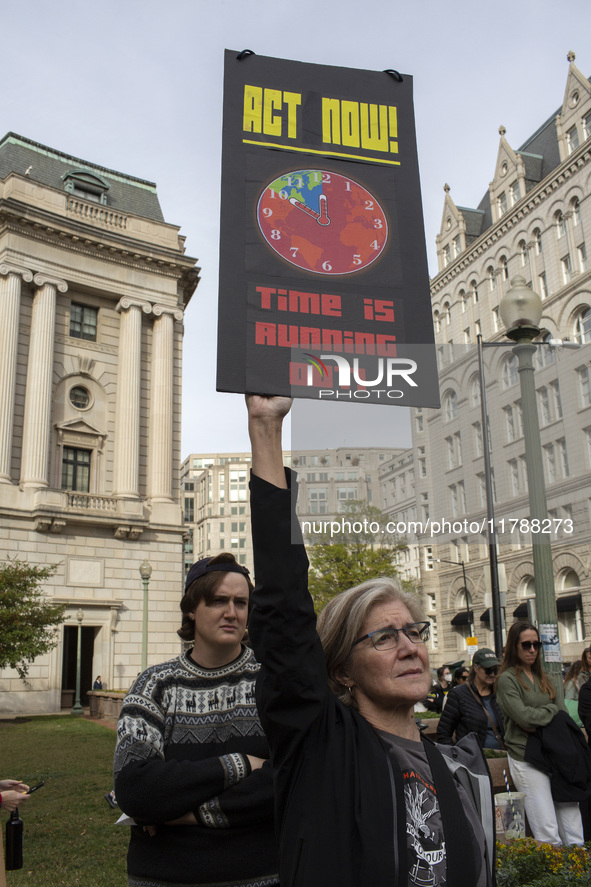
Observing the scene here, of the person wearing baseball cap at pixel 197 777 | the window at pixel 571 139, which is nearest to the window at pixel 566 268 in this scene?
the window at pixel 571 139

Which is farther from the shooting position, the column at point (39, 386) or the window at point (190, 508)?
the window at point (190, 508)

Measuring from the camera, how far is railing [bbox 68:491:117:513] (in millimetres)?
32969

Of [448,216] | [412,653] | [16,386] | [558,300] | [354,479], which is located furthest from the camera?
[448,216]

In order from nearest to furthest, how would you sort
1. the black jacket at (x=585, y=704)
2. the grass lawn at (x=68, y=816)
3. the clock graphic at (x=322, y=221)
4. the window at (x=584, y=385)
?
1. the clock graphic at (x=322, y=221)
2. the window at (x=584, y=385)
3. the grass lawn at (x=68, y=816)
4. the black jacket at (x=585, y=704)

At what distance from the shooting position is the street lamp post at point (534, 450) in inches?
225

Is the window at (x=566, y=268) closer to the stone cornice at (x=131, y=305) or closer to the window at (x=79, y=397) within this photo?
the stone cornice at (x=131, y=305)

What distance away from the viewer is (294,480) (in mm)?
2084

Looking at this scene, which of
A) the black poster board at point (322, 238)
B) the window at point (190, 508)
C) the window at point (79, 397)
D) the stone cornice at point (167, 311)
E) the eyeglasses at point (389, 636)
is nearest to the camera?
the eyeglasses at point (389, 636)

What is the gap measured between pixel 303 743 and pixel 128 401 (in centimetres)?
3465

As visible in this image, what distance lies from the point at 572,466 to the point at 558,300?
42.0m

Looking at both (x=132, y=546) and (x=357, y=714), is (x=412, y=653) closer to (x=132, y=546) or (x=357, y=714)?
(x=357, y=714)

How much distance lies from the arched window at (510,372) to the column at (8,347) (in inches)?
1135

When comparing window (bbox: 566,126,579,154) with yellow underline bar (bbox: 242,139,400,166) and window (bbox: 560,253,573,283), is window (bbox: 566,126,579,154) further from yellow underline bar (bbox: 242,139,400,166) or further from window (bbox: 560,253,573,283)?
yellow underline bar (bbox: 242,139,400,166)

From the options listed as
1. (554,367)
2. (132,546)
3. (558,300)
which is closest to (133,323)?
(132,546)
